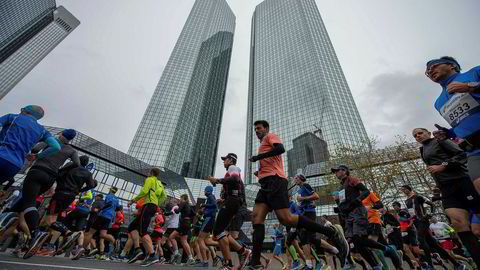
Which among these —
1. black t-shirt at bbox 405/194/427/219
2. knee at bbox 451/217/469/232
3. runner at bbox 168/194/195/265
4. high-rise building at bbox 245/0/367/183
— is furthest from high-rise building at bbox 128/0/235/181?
knee at bbox 451/217/469/232

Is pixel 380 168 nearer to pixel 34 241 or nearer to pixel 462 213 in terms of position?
pixel 462 213

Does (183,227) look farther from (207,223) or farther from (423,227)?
(423,227)

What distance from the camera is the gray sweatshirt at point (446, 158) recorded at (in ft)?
8.96

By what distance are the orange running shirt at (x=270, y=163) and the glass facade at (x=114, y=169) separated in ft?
119

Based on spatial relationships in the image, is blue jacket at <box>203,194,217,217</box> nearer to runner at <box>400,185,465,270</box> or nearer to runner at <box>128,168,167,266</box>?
runner at <box>128,168,167,266</box>

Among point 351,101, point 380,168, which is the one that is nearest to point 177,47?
point 351,101

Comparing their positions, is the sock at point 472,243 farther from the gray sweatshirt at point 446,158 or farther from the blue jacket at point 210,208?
the blue jacket at point 210,208

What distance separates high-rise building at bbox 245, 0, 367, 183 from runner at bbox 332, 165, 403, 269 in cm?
6370

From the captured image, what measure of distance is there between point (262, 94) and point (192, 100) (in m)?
30.7

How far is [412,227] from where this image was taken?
21.5 feet

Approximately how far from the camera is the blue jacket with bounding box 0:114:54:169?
2844mm

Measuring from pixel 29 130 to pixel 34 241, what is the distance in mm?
1945

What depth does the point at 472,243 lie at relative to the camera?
7.69 ft

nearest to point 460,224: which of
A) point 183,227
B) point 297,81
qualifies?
point 183,227
